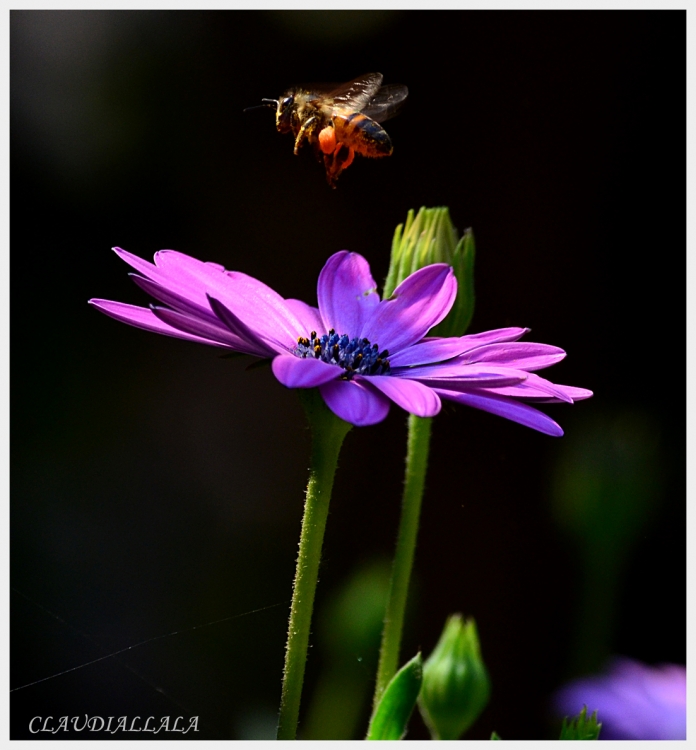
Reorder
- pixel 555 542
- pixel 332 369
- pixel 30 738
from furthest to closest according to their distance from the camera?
1. pixel 555 542
2. pixel 30 738
3. pixel 332 369

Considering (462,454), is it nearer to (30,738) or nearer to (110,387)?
(110,387)

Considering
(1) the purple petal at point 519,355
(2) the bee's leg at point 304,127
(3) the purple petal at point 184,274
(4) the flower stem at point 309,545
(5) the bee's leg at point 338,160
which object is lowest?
(4) the flower stem at point 309,545

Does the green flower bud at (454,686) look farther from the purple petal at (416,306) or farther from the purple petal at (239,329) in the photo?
the purple petal at (239,329)

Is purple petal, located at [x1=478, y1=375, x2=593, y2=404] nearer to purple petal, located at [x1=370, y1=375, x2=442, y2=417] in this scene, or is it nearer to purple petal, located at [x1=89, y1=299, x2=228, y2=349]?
purple petal, located at [x1=370, y1=375, x2=442, y2=417]

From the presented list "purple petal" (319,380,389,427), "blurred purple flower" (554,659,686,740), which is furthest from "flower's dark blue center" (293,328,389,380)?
"blurred purple flower" (554,659,686,740)

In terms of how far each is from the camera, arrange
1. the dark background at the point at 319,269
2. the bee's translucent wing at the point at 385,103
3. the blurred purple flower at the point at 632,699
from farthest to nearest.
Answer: the dark background at the point at 319,269 → the blurred purple flower at the point at 632,699 → the bee's translucent wing at the point at 385,103

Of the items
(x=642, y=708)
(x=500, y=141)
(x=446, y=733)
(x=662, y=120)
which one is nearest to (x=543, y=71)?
(x=500, y=141)

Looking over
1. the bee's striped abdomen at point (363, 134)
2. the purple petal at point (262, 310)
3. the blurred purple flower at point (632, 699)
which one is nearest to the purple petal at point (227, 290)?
the purple petal at point (262, 310)
